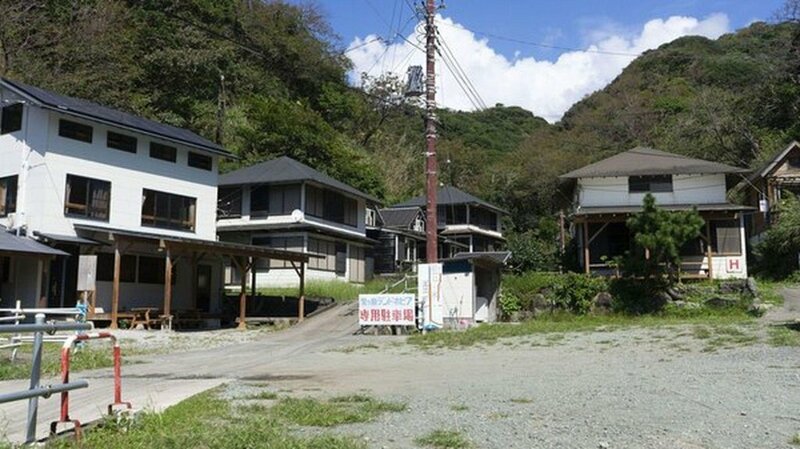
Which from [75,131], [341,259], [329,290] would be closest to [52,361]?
[75,131]

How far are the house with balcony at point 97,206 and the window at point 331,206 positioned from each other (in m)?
7.44

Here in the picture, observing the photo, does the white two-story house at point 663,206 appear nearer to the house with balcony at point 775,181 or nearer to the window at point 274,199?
Answer: the house with balcony at point 775,181

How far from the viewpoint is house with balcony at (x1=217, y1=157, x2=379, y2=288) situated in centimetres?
3503

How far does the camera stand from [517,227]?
60406 millimetres

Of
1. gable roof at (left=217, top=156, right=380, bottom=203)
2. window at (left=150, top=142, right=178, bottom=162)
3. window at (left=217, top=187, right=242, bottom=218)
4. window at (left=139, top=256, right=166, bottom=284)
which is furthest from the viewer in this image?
window at (left=217, top=187, right=242, bottom=218)

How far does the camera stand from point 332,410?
795 centimetres

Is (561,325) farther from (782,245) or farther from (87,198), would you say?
(87,198)

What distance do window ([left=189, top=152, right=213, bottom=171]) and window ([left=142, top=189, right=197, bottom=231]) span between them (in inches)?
61.1

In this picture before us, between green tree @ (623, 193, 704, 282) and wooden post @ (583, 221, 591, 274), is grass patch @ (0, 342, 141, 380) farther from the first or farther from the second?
wooden post @ (583, 221, 591, 274)

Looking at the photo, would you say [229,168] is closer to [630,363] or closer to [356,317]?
[356,317]

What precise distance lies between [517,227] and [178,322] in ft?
130

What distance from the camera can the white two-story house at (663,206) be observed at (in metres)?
29.9

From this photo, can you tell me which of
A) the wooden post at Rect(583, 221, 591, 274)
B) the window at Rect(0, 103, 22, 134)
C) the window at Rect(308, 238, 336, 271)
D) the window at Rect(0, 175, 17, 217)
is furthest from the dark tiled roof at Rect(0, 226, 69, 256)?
the wooden post at Rect(583, 221, 591, 274)

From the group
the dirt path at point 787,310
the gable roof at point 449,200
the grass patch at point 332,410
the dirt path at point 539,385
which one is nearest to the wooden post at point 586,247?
the dirt path at point 787,310
